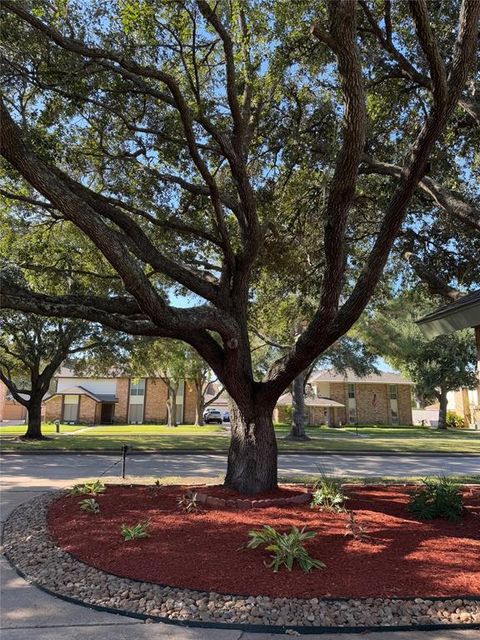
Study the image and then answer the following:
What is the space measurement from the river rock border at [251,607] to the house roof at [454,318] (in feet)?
12.6

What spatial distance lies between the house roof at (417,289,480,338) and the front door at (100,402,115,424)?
47566 mm

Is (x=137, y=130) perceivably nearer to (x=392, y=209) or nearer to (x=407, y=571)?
(x=392, y=209)

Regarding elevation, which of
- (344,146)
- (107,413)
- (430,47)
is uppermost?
(430,47)

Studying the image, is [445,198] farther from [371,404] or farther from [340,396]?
[371,404]

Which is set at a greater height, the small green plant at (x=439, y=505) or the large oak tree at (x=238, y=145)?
the large oak tree at (x=238, y=145)

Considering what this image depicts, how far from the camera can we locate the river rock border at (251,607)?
12.4 feet

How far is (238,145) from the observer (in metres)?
8.53

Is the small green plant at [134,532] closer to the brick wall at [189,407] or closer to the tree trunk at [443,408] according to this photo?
the tree trunk at [443,408]

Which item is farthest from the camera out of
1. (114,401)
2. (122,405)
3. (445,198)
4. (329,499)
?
(122,405)

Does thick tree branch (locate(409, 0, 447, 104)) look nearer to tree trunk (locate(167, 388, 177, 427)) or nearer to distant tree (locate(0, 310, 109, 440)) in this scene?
distant tree (locate(0, 310, 109, 440))

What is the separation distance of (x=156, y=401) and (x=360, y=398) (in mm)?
21249

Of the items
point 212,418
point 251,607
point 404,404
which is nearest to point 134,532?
point 251,607

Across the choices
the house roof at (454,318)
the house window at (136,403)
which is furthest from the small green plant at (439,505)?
the house window at (136,403)

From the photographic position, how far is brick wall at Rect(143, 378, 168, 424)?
51.7 metres
